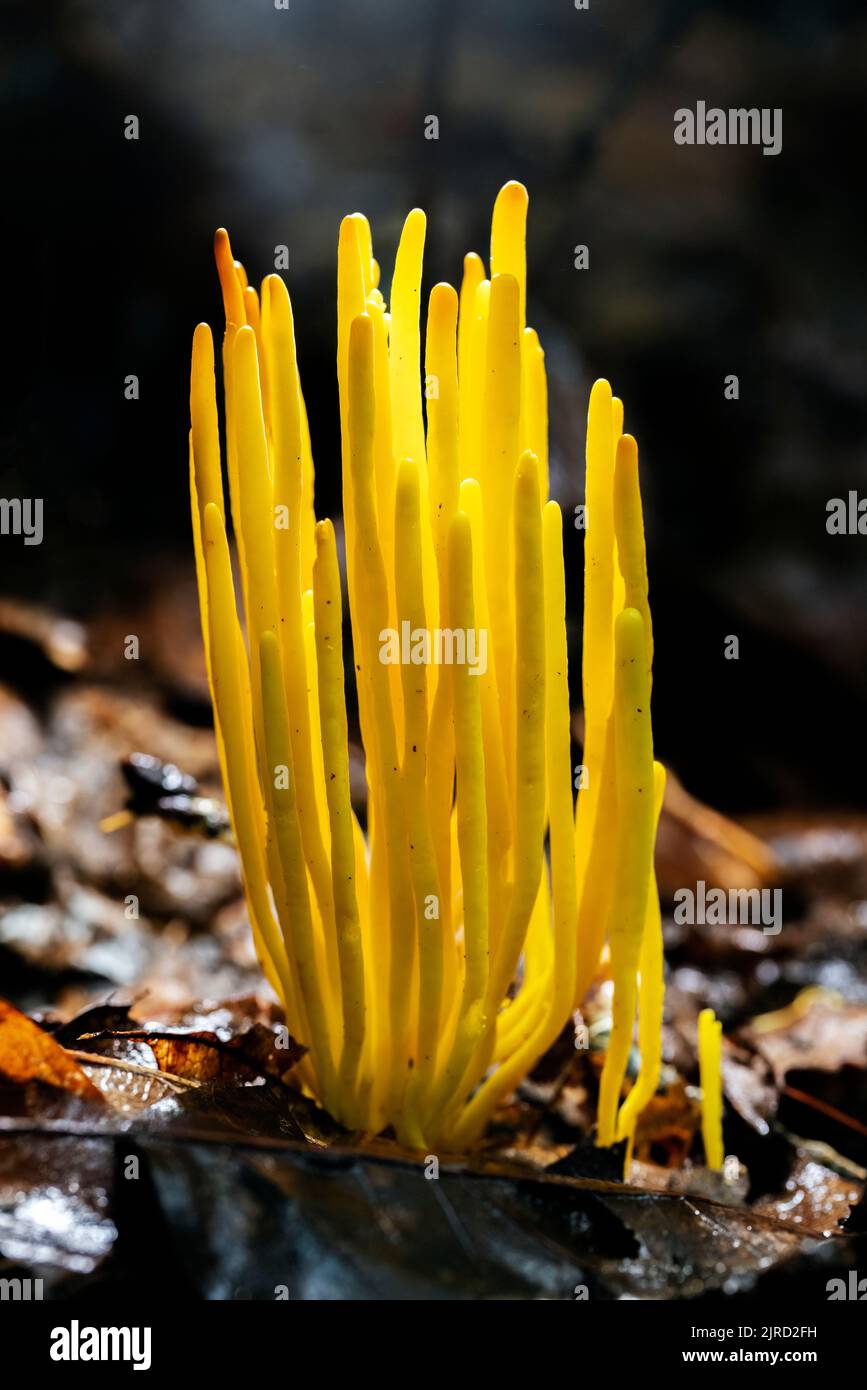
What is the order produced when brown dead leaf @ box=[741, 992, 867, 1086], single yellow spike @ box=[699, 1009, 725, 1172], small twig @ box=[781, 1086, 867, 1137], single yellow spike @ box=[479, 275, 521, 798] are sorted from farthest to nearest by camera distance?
1. brown dead leaf @ box=[741, 992, 867, 1086]
2. small twig @ box=[781, 1086, 867, 1137]
3. single yellow spike @ box=[699, 1009, 725, 1172]
4. single yellow spike @ box=[479, 275, 521, 798]

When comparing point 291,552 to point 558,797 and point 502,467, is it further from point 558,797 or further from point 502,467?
point 558,797

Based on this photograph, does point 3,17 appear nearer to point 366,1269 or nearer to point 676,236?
point 676,236

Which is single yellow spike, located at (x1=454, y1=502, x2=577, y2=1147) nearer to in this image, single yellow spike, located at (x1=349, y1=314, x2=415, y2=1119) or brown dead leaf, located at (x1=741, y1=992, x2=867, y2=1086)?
single yellow spike, located at (x1=349, y1=314, x2=415, y2=1119)

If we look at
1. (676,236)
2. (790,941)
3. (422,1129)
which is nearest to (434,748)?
(422,1129)

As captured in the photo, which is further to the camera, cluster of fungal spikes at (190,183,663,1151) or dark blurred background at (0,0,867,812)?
dark blurred background at (0,0,867,812)

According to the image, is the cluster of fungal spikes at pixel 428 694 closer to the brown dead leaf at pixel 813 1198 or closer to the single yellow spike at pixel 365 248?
the single yellow spike at pixel 365 248

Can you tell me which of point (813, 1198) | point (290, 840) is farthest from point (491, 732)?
point (813, 1198)

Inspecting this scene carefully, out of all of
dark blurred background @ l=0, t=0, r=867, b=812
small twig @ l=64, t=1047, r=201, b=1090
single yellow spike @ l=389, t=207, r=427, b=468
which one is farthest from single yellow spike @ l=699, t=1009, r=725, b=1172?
dark blurred background @ l=0, t=0, r=867, b=812

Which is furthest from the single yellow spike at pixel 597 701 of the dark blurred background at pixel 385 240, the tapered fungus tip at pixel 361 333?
the dark blurred background at pixel 385 240
